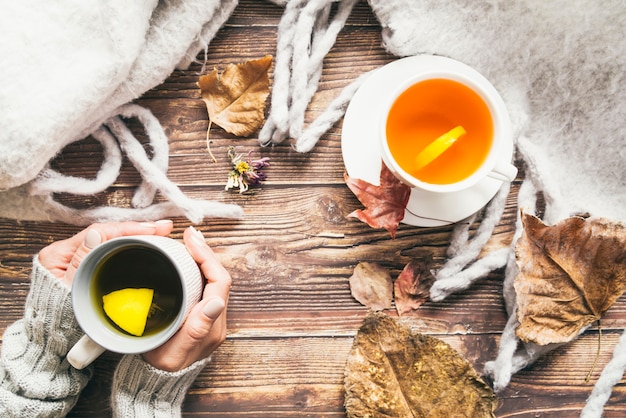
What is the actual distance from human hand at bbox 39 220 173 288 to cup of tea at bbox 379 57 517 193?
39cm

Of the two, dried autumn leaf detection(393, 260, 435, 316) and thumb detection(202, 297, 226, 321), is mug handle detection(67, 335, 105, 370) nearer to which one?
thumb detection(202, 297, 226, 321)

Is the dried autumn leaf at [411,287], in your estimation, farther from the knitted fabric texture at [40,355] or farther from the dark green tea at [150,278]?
the knitted fabric texture at [40,355]

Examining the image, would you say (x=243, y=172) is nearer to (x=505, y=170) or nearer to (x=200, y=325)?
(x=200, y=325)

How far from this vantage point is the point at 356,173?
932 mm

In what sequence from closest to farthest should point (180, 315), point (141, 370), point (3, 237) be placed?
point (180, 315)
point (141, 370)
point (3, 237)

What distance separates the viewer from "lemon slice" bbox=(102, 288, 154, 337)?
30.8 inches

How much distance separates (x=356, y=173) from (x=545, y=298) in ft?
1.32

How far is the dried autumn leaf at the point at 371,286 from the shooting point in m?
0.99

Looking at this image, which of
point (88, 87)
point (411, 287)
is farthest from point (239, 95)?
point (411, 287)

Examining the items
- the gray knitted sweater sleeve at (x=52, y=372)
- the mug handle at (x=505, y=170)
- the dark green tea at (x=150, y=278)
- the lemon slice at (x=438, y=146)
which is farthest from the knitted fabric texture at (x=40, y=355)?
the mug handle at (x=505, y=170)

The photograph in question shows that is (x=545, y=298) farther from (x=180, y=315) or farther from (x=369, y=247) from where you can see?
(x=180, y=315)

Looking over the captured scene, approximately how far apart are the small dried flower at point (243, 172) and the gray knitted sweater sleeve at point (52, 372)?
0.31 m

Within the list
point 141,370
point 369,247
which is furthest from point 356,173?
point 141,370

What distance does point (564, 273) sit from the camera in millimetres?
955
